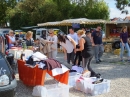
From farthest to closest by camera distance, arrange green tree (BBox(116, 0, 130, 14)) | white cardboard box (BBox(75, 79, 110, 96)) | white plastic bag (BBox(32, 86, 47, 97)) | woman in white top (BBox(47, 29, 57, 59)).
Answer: green tree (BBox(116, 0, 130, 14))
woman in white top (BBox(47, 29, 57, 59))
white cardboard box (BBox(75, 79, 110, 96))
white plastic bag (BBox(32, 86, 47, 97))

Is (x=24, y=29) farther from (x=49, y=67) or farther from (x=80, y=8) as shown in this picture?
(x=49, y=67)

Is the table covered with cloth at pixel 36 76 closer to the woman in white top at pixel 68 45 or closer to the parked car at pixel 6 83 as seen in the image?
the parked car at pixel 6 83

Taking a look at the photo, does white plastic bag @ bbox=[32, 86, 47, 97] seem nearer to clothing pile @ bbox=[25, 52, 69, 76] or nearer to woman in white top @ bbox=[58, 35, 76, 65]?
clothing pile @ bbox=[25, 52, 69, 76]

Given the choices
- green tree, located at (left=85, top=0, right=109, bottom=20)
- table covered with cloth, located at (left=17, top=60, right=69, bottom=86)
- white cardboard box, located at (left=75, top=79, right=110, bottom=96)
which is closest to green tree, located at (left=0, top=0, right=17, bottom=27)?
green tree, located at (left=85, top=0, right=109, bottom=20)

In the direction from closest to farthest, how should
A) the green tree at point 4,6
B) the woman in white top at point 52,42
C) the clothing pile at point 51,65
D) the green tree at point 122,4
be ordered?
the clothing pile at point 51,65
the woman in white top at point 52,42
the green tree at point 122,4
the green tree at point 4,6

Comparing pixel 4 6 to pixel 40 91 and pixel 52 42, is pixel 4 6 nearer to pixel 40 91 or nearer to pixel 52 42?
pixel 52 42

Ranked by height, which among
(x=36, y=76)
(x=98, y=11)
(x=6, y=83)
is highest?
(x=98, y=11)

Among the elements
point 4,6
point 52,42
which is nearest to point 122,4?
point 52,42

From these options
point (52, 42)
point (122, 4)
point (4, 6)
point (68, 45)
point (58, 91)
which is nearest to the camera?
point (58, 91)

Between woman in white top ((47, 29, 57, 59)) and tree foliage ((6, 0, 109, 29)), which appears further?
tree foliage ((6, 0, 109, 29))

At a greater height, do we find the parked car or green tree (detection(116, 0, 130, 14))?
green tree (detection(116, 0, 130, 14))

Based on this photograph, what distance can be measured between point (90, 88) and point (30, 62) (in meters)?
1.73

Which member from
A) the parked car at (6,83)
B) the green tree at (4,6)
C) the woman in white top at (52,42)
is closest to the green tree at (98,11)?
the woman in white top at (52,42)

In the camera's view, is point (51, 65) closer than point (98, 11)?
Yes
